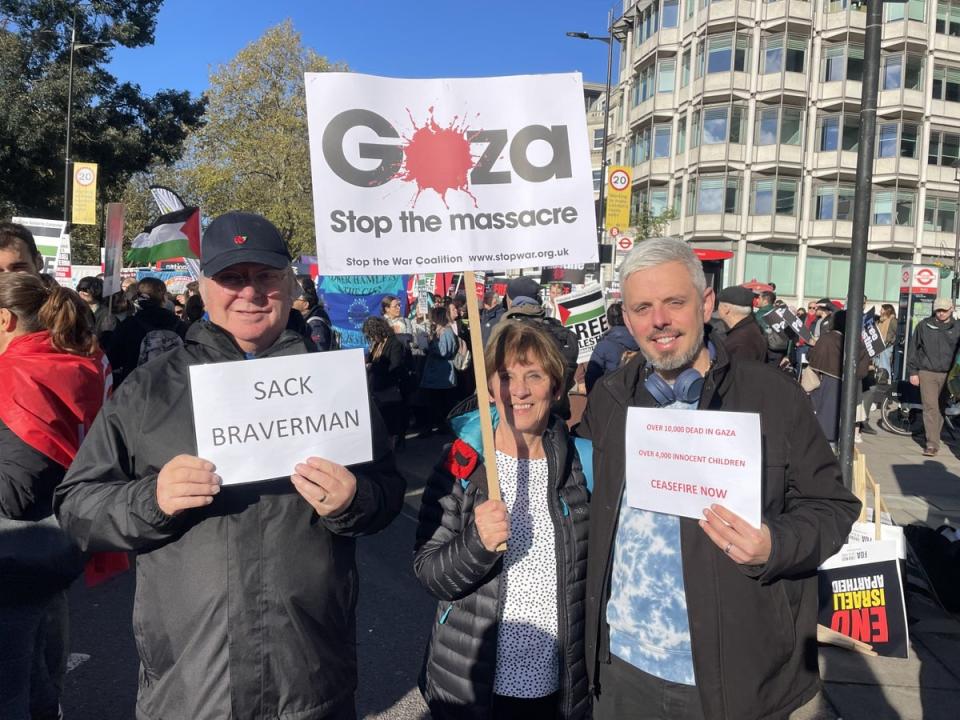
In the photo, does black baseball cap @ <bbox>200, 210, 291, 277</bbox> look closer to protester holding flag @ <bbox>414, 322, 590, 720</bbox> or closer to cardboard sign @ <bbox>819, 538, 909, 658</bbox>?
A: protester holding flag @ <bbox>414, 322, 590, 720</bbox>

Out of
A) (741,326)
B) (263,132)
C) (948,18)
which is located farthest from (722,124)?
(741,326)

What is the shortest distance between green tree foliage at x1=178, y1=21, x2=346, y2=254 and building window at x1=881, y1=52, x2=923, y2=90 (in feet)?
96.2

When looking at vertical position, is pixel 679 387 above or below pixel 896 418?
above

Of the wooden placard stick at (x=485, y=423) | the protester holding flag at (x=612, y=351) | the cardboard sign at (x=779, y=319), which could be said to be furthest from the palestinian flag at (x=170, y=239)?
the cardboard sign at (x=779, y=319)

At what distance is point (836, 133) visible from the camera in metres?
45.1

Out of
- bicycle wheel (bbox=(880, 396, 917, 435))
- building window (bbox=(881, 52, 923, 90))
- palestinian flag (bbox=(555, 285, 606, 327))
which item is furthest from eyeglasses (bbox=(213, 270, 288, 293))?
building window (bbox=(881, 52, 923, 90))

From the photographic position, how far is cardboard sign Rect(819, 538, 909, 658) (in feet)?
15.2

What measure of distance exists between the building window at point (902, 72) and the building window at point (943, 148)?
278cm

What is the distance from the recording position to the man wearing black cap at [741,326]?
7.48 metres

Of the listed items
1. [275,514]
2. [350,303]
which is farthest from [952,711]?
[350,303]

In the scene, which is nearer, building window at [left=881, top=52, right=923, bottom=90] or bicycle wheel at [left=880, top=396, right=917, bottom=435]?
bicycle wheel at [left=880, top=396, right=917, bottom=435]

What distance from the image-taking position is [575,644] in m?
2.53

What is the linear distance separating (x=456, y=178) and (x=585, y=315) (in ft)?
20.6

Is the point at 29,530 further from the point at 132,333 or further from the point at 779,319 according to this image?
the point at 779,319
